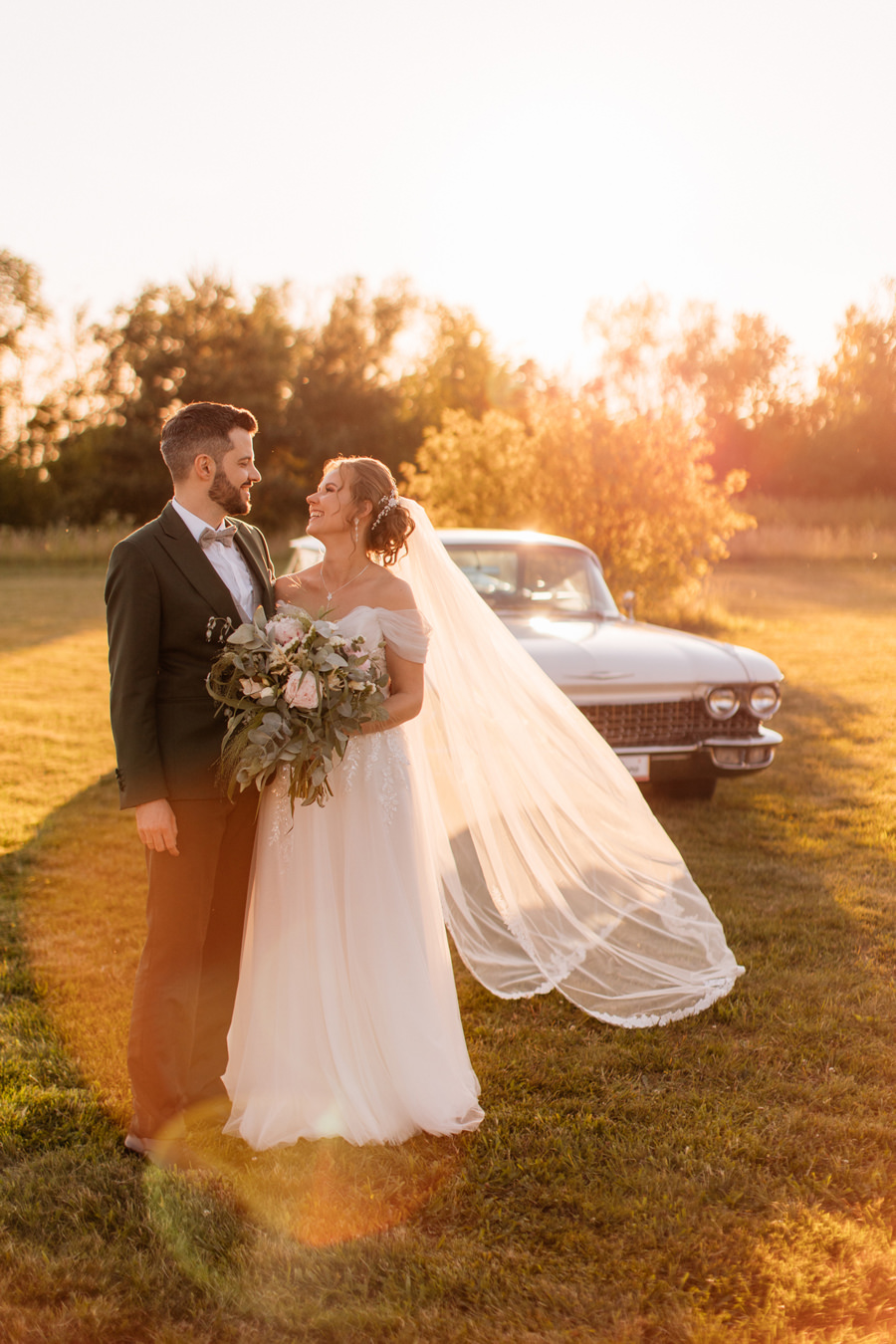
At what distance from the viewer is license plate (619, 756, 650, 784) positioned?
588cm

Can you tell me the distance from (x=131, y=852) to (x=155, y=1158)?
11.2ft

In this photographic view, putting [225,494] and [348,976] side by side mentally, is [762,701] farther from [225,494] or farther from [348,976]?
[225,494]

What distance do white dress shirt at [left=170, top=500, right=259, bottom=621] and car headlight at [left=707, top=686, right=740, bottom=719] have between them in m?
3.52

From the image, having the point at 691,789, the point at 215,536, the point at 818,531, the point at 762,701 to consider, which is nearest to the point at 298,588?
the point at 215,536

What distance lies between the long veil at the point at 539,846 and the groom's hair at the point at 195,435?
3.39 feet

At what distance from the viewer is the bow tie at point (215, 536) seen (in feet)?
9.81

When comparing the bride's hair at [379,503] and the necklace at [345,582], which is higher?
the bride's hair at [379,503]

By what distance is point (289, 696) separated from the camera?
2826 mm

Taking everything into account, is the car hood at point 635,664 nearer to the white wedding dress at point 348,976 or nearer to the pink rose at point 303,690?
the white wedding dress at point 348,976

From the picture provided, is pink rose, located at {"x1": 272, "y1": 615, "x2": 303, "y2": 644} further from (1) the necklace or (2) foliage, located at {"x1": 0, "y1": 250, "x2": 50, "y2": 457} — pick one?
(2) foliage, located at {"x1": 0, "y1": 250, "x2": 50, "y2": 457}

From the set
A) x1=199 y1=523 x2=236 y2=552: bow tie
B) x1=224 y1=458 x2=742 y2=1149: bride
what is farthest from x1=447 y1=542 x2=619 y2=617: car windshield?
x1=199 y1=523 x2=236 y2=552: bow tie

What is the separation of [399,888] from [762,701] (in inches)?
140

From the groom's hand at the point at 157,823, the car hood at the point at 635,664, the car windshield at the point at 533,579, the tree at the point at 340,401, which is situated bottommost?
the car hood at the point at 635,664

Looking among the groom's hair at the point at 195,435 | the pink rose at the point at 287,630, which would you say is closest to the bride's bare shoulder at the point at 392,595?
the pink rose at the point at 287,630
